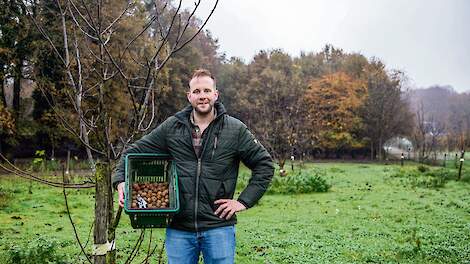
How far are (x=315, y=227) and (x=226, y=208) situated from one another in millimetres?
5989

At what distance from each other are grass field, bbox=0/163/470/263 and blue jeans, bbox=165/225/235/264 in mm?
1476

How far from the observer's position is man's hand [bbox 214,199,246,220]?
10.2ft

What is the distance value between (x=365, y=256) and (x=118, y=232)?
4.32m

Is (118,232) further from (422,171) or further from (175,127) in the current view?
(422,171)

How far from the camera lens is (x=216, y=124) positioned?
3.27 meters

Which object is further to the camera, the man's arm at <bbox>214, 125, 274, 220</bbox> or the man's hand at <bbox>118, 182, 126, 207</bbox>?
the man's arm at <bbox>214, 125, 274, 220</bbox>

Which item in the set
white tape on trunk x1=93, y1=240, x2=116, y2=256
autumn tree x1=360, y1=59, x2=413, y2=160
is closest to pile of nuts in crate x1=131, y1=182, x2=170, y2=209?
white tape on trunk x1=93, y1=240, x2=116, y2=256

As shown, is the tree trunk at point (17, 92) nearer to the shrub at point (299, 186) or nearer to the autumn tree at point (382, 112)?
the shrub at point (299, 186)

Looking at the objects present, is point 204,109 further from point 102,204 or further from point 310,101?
point 310,101

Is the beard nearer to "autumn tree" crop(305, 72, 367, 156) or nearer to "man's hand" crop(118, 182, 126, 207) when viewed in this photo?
"man's hand" crop(118, 182, 126, 207)

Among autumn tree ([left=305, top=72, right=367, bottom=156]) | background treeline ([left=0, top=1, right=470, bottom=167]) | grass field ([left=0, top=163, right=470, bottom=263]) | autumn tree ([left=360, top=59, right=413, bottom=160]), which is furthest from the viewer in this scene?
autumn tree ([left=305, top=72, right=367, bottom=156])

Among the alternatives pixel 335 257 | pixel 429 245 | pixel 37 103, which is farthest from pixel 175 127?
pixel 37 103

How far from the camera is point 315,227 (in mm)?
8719

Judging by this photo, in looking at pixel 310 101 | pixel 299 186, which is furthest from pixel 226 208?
pixel 310 101
